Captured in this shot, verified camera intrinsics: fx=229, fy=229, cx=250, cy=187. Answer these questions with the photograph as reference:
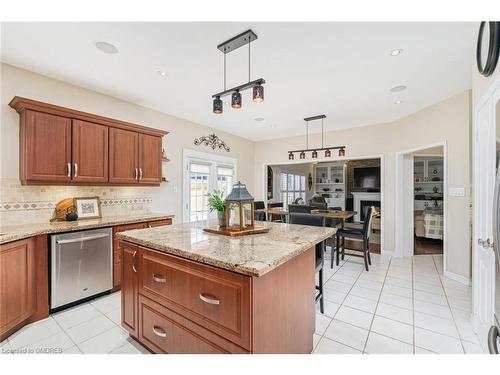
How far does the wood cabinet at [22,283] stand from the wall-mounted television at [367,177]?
27.8ft

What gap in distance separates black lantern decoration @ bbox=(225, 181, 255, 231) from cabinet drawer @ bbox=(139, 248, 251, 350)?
22.3 inches

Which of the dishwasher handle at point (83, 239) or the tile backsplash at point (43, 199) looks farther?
the tile backsplash at point (43, 199)

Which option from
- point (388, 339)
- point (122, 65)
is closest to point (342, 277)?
point (388, 339)

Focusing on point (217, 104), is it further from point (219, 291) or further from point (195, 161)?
point (195, 161)

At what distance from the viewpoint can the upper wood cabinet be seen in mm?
2395

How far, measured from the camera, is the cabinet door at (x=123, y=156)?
3027 mm

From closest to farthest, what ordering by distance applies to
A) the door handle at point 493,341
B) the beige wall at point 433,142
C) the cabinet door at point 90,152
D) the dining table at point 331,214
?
the door handle at point 493,341
the cabinet door at point 90,152
the beige wall at point 433,142
the dining table at point 331,214

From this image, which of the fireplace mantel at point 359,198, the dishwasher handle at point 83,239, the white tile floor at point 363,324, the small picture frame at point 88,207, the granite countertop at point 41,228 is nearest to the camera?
the white tile floor at point 363,324

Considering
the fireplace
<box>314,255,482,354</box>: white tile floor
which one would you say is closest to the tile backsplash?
<box>314,255,482,354</box>: white tile floor

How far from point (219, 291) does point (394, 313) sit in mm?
2190

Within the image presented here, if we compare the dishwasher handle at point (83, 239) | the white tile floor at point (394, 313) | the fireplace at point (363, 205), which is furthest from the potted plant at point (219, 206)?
the fireplace at point (363, 205)

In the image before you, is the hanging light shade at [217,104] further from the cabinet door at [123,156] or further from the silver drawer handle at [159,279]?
the cabinet door at [123,156]

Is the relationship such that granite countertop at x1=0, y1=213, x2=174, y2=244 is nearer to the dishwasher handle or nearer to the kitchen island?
the dishwasher handle
